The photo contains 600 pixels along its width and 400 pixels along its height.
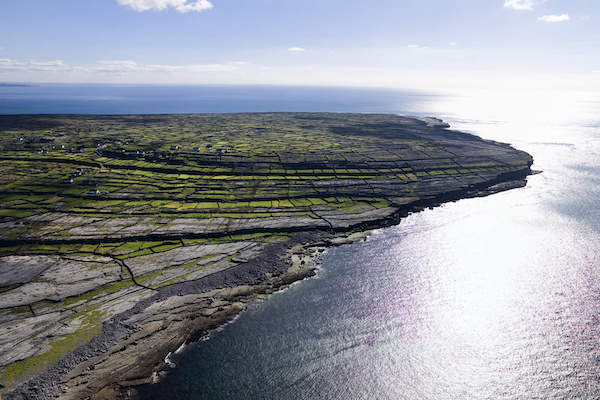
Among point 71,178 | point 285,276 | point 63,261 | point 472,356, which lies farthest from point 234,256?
point 71,178

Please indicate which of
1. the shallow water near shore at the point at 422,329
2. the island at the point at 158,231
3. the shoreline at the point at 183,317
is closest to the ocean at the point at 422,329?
the shallow water near shore at the point at 422,329

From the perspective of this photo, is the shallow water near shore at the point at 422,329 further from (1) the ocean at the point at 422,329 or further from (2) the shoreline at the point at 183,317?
(2) the shoreline at the point at 183,317

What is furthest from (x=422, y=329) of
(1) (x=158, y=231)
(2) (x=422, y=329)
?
(1) (x=158, y=231)

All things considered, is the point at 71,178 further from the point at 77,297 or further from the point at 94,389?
the point at 94,389

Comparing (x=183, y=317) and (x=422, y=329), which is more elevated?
(x=183, y=317)

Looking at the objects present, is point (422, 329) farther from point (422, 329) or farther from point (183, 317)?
point (183, 317)

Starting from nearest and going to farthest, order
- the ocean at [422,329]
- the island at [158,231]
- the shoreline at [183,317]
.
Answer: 1. the shoreline at [183,317]
2. the ocean at [422,329]
3. the island at [158,231]
